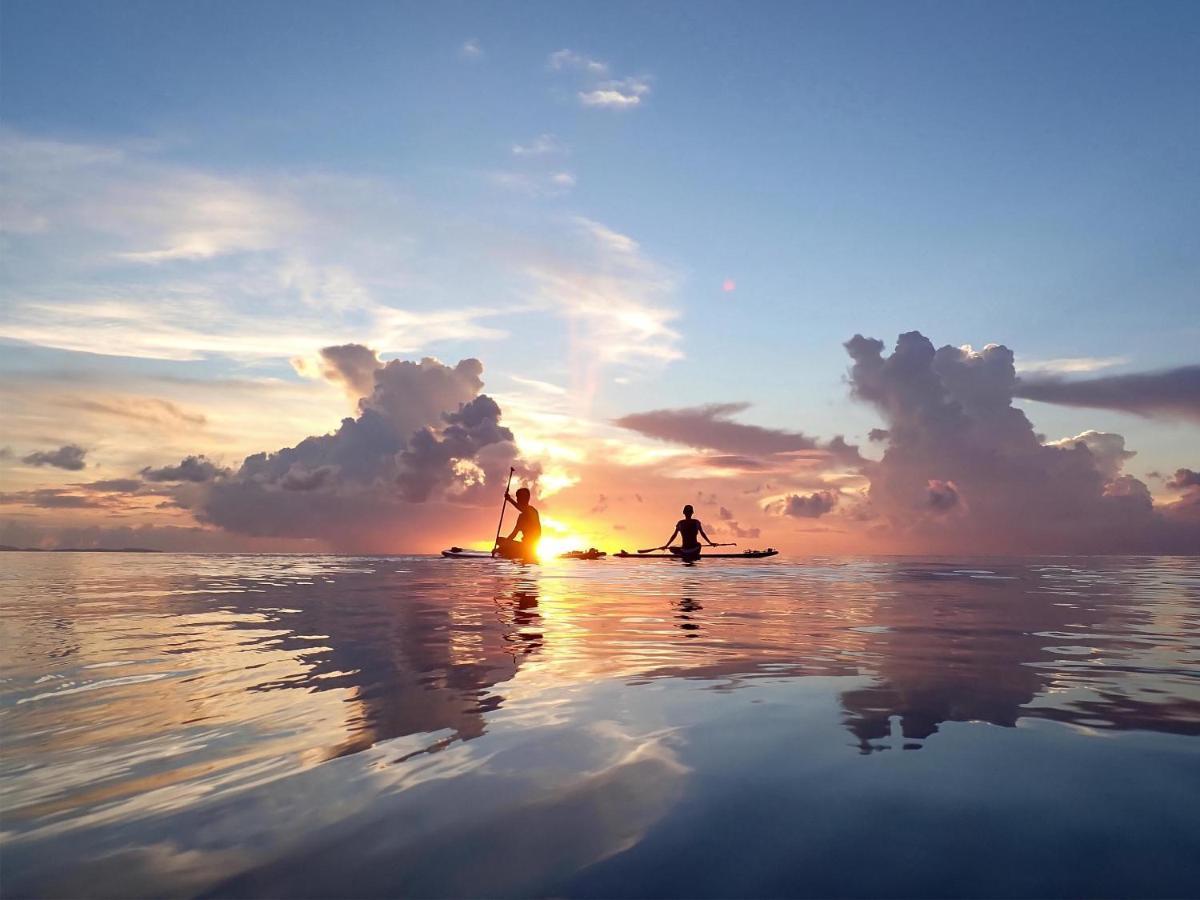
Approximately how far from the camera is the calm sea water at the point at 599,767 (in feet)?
9.70

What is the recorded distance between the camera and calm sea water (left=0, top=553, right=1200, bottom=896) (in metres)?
2.96

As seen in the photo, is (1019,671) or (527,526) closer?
(1019,671)

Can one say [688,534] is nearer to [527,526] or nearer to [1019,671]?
[527,526]

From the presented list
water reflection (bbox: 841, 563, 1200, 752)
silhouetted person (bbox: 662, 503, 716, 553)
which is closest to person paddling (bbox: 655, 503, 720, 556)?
silhouetted person (bbox: 662, 503, 716, 553)

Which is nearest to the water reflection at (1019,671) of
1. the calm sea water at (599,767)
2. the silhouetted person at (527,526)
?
the calm sea water at (599,767)

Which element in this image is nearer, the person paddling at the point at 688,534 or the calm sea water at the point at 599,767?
the calm sea water at the point at 599,767

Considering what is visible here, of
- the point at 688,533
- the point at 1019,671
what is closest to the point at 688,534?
the point at 688,533

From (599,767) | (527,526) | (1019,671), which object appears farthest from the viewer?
(527,526)

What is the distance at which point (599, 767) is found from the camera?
4250mm

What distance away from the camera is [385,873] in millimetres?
2926

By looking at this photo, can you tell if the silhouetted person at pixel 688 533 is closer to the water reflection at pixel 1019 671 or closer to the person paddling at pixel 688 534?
the person paddling at pixel 688 534

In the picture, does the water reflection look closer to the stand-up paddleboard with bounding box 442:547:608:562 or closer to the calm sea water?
the calm sea water

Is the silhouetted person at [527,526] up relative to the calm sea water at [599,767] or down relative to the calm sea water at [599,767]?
up

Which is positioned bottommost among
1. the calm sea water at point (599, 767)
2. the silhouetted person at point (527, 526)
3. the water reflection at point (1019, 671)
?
the calm sea water at point (599, 767)
